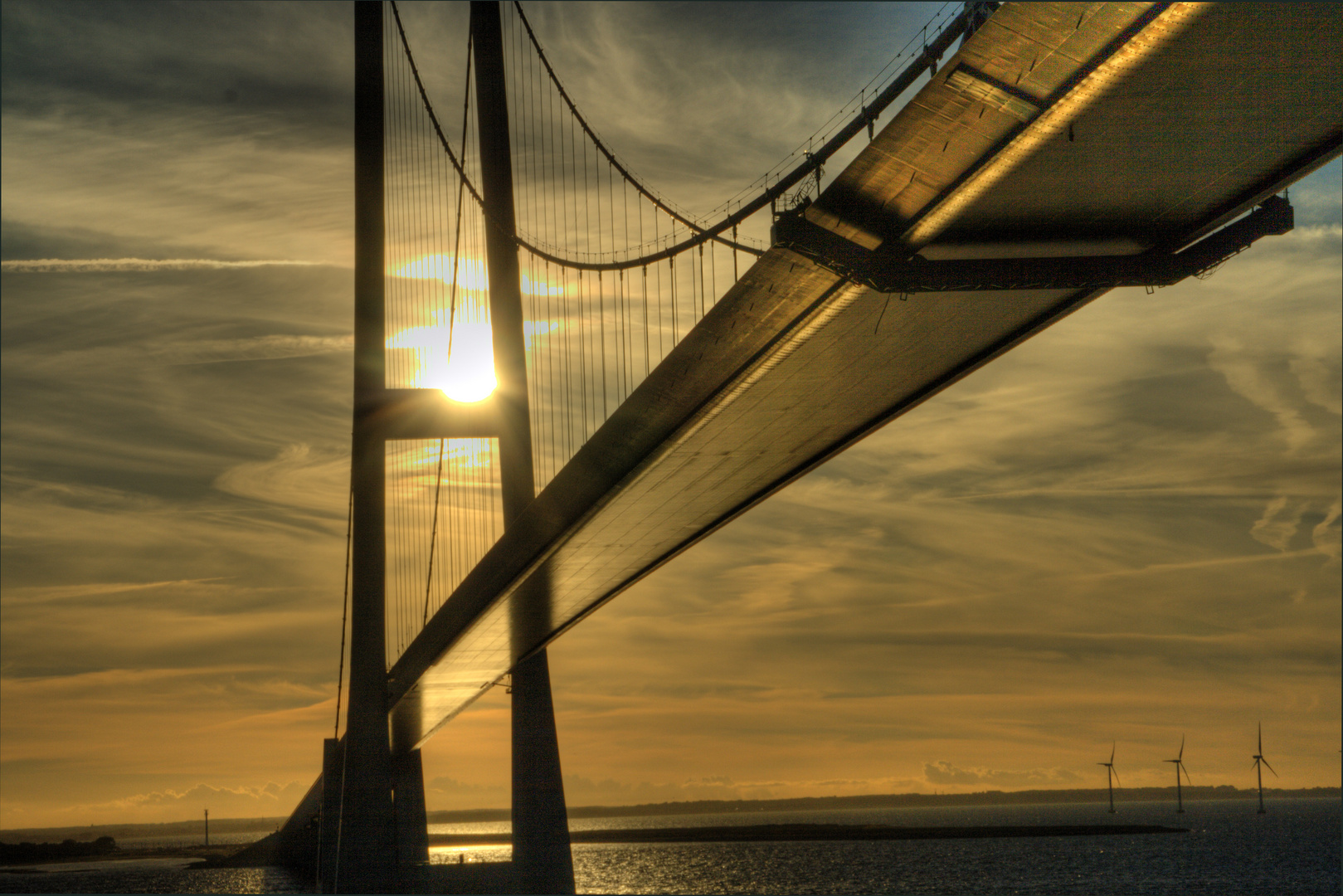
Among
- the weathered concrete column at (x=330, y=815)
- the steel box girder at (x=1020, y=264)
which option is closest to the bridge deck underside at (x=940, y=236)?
the steel box girder at (x=1020, y=264)

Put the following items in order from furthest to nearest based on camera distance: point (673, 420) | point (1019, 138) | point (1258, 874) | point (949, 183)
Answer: point (1258, 874) < point (673, 420) < point (949, 183) < point (1019, 138)

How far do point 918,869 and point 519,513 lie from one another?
5762 centimetres

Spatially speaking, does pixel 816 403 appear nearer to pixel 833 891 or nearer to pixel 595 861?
pixel 833 891

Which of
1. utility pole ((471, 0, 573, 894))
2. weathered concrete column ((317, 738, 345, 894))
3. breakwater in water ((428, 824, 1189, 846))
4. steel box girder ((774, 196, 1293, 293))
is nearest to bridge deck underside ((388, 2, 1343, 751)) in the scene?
steel box girder ((774, 196, 1293, 293))

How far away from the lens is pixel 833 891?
58750mm

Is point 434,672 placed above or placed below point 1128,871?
above

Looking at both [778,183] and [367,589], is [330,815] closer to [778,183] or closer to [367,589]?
[367,589]

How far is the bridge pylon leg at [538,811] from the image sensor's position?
26266 millimetres

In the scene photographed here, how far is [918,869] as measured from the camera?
76000 millimetres

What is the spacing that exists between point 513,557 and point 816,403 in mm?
6772

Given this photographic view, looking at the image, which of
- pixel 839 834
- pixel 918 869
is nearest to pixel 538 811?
pixel 918 869

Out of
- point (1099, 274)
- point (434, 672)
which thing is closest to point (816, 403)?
point (1099, 274)

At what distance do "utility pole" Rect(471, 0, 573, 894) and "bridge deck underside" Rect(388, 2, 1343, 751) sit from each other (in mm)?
6777

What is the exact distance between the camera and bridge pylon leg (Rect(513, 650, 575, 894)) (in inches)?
1034
